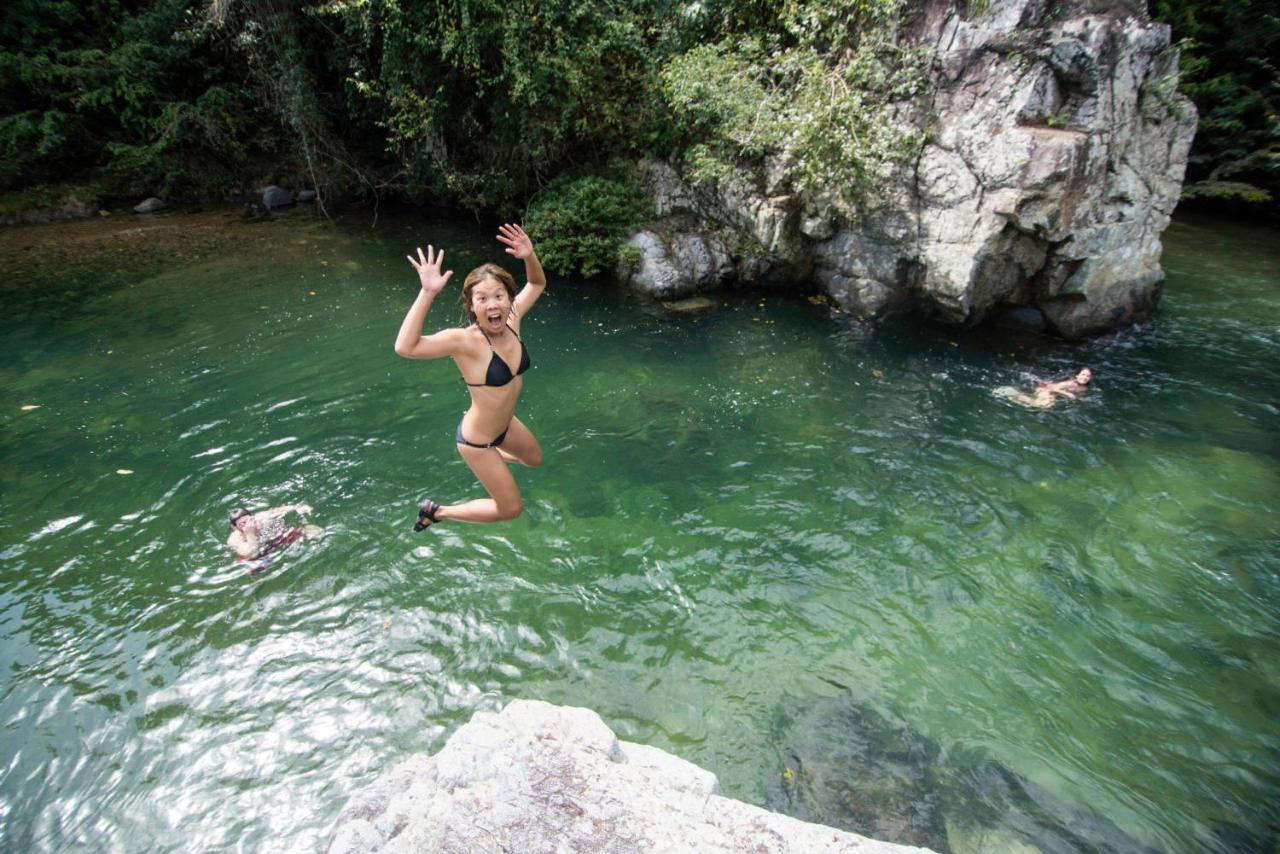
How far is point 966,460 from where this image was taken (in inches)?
275

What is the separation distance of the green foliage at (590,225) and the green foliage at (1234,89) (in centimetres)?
1245

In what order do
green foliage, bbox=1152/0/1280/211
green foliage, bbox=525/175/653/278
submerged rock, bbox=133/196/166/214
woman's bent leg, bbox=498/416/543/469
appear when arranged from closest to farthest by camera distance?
woman's bent leg, bbox=498/416/543/469, green foliage, bbox=525/175/653/278, green foliage, bbox=1152/0/1280/211, submerged rock, bbox=133/196/166/214

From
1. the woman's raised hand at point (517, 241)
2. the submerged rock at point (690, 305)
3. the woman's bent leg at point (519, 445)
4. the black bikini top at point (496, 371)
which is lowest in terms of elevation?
the submerged rock at point (690, 305)

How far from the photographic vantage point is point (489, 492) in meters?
5.06

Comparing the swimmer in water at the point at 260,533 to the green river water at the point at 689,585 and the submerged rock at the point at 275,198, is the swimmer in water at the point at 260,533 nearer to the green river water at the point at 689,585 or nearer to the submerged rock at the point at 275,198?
the green river water at the point at 689,585

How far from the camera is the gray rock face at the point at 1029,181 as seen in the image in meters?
8.57

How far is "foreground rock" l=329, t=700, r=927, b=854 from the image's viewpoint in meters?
2.38

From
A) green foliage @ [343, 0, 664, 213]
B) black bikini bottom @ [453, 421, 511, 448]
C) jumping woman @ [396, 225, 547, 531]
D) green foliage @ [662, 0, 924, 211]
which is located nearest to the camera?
jumping woman @ [396, 225, 547, 531]

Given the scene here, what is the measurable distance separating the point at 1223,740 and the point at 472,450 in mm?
5476

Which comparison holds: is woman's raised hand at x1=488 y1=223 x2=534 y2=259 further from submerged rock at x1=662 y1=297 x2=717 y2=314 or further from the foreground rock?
submerged rock at x1=662 y1=297 x2=717 y2=314

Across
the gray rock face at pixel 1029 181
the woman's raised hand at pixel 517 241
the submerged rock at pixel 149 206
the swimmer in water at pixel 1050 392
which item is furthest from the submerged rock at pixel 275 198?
the swimmer in water at pixel 1050 392

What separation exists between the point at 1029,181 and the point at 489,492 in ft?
26.7

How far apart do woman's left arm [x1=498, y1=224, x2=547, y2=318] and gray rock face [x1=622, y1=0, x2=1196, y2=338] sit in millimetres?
7023

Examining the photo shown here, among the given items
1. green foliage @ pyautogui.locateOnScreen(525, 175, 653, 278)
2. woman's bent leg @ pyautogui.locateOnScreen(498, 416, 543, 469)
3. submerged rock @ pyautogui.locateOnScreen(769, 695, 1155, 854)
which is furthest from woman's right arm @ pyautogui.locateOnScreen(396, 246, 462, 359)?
green foliage @ pyautogui.locateOnScreen(525, 175, 653, 278)
